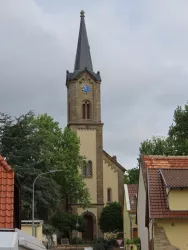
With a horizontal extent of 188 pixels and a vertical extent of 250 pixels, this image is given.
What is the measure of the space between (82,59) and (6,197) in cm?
7450

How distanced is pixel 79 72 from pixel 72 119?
21.9 feet

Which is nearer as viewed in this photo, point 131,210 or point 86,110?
point 131,210

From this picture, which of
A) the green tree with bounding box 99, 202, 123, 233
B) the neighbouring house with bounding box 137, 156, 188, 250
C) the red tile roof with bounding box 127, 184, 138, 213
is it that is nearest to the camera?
the neighbouring house with bounding box 137, 156, 188, 250

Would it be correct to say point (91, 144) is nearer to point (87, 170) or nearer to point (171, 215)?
point (87, 170)

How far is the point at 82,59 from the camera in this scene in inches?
3302

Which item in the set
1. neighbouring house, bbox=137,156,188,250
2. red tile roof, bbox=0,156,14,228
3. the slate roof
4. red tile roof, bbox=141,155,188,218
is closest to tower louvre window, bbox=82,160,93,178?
red tile roof, bbox=141,155,188,218

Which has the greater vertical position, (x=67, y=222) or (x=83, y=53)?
(x=83, y=53)

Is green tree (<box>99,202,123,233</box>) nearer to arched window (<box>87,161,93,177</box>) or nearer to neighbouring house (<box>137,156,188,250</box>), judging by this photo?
arched window (<box>87,161,93,177</box>)

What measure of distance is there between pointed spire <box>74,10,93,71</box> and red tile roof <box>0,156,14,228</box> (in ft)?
239

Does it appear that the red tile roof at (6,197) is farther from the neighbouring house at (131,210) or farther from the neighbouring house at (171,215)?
the neighbouring house at (131,210)

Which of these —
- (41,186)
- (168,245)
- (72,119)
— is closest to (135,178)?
(72,119)

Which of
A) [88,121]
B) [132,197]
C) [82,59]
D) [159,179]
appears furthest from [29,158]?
[82,59]

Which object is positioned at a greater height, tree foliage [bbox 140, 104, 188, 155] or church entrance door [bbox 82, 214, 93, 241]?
tree foliage [bbox 140, 104, 188, 155]

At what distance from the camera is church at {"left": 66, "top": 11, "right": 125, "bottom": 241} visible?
77.4 meters
